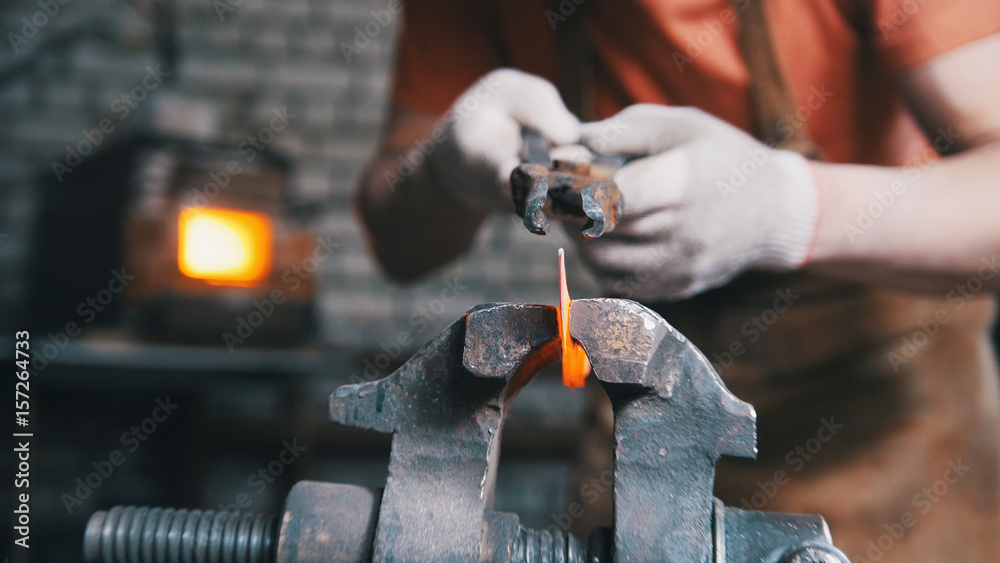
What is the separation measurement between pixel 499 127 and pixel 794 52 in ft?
1.80

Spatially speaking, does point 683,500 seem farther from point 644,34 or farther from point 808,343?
point 644,34

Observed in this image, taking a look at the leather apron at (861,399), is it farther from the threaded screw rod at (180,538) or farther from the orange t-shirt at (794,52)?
the threaded screw rod at (180,538)

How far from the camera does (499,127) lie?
1105 mm

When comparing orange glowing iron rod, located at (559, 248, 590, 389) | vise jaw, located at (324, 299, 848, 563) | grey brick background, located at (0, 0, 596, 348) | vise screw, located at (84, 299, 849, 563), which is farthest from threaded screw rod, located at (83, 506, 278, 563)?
grey brick background, located at (0, 0, 596, 348)

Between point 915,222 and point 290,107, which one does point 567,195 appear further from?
point 290,107

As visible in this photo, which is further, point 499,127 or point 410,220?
point 410,220

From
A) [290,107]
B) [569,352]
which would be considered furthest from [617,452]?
[290,107]

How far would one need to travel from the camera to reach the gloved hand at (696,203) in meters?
0.98

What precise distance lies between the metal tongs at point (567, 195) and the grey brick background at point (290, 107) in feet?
6.15

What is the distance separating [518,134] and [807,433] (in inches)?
31.5

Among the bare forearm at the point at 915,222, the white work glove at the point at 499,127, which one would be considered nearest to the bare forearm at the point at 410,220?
the white work glove at the point at 499,127

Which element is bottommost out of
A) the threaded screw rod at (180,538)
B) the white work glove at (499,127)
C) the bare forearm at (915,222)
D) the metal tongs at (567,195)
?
the bare forearm at (915,222)

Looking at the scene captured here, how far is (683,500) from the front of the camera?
0.53 metres

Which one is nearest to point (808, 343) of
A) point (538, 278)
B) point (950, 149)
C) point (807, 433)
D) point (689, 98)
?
point (807, 433)
